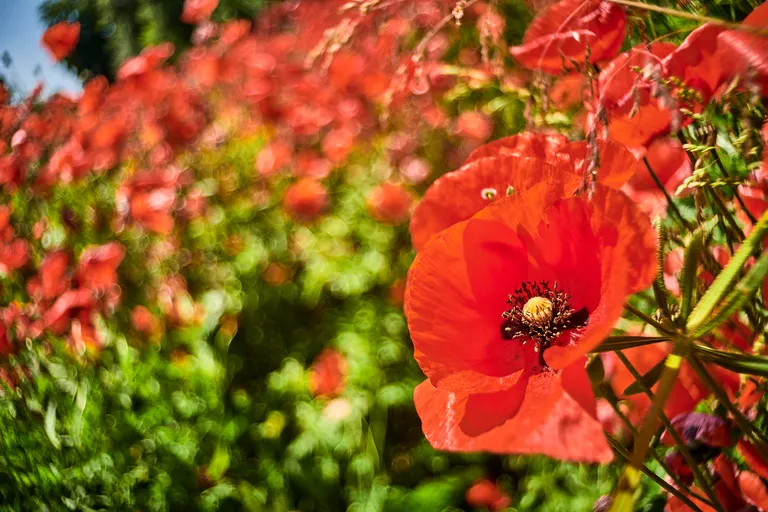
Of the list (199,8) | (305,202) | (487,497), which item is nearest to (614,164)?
(487,497)

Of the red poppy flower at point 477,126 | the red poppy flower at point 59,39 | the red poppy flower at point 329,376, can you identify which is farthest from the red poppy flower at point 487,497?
the red poppy flower at point 59,39

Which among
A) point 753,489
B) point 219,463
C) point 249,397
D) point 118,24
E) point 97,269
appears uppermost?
point 753,489

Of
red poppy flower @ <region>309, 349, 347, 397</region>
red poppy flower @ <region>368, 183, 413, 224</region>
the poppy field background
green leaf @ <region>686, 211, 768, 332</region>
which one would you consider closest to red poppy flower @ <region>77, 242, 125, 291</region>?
the poppy field background

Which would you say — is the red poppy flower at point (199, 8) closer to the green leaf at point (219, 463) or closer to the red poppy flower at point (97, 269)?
the red poppy flower at point (97, 269)

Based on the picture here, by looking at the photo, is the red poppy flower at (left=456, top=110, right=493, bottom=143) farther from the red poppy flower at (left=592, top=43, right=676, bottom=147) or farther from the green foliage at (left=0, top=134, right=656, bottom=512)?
the red poppy flower at (left=592, top=43, right=676, bottom=147)

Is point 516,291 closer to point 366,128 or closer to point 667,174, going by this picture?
point 667,174

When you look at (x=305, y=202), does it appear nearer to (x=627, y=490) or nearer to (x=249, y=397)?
(x=249, y=397)
